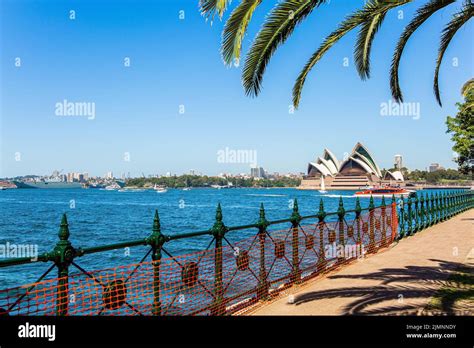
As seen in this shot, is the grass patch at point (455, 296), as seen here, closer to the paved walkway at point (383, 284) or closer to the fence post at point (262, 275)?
the paved walkway at point (383, 284)

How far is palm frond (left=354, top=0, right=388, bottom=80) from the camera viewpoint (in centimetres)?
694

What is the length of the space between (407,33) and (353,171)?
14297 centimetres

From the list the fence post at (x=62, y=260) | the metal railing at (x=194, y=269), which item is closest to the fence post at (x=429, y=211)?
the metal railing at (x=194, y=269)

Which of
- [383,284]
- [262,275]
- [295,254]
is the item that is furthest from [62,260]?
[383,284]

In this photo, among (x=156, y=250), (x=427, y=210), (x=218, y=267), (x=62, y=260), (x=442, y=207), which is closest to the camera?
(x=62, y=260)

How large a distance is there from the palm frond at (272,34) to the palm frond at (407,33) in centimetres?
194

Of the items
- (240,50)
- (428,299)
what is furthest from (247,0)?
(428,299)

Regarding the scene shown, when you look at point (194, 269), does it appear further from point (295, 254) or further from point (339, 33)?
point (339, 33)

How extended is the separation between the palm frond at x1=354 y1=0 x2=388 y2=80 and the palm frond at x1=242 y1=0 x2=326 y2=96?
1010 millimetres

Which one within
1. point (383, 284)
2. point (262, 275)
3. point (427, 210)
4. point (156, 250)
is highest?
point (156, 250)

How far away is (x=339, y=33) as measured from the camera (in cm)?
712

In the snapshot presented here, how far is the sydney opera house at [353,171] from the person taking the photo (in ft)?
442
